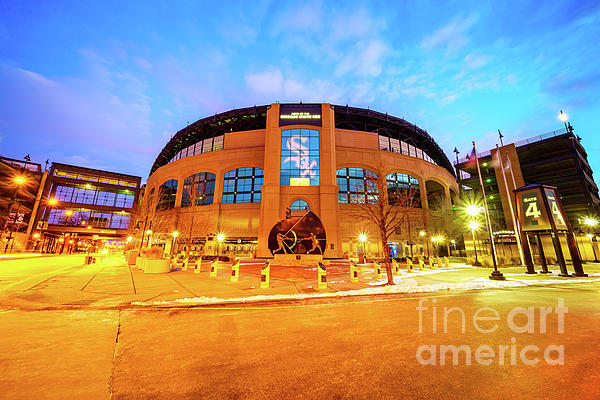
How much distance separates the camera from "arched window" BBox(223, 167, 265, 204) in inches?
1823

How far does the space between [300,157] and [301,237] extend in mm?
19126

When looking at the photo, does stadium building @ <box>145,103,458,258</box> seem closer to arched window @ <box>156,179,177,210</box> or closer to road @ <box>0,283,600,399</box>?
arched window @ <box>156,179,177,210</box>

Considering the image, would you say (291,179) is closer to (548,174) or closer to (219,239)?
(219,239)

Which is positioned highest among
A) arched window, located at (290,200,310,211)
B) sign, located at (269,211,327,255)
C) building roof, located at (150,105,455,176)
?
building roof, located at (150,105,455,176)

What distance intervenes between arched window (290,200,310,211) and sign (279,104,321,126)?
15052 mm

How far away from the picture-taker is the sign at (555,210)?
1536cm

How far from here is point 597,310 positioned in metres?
6.32

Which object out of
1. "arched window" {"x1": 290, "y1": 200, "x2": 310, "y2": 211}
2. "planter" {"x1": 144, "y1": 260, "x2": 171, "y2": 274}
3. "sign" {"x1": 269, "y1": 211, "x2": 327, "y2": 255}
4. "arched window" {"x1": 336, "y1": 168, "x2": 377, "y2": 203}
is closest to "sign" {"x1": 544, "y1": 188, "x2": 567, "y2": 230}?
"sign" {"x1": 269, "y1": 211, "x2": 327, "y2": 255}

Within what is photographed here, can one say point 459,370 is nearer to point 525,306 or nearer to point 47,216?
point 525,306

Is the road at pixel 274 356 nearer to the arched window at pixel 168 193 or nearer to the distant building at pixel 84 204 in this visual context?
the arched window at pixel 168 193

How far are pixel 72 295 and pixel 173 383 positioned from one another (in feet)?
28.0

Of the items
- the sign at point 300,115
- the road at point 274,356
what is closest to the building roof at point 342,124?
the sign at point 300,115

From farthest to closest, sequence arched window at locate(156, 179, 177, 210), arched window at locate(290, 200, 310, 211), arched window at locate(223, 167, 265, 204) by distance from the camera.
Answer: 1. arched window at locate(156, 179, 177, 210)
2. arched window at locate(223, 167, 265, 204)
3. arched window at locate(290, 200, 310, 211)

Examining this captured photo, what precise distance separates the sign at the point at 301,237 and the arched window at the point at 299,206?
12.0 metres
